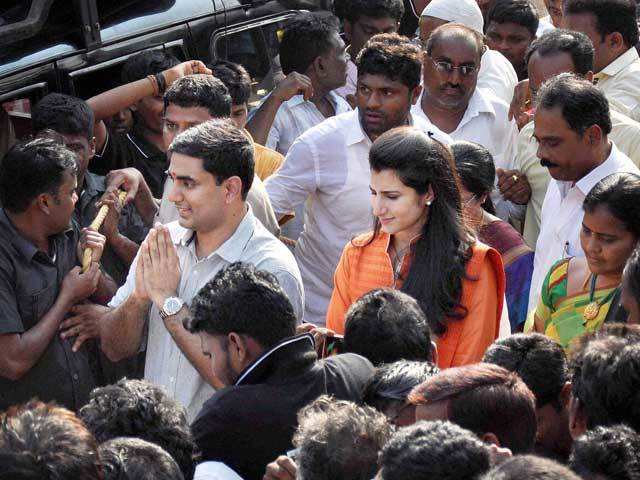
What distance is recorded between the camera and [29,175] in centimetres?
446

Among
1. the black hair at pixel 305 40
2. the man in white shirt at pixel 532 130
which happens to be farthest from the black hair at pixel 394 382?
the black hair at pixel 305 40

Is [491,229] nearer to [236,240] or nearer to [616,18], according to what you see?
[236,240]

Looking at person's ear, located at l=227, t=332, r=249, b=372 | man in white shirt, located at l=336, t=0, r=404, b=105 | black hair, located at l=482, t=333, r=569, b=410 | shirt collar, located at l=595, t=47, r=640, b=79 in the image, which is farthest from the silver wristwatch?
man in white shirt, located at l=336, t=0, r=404, b=105

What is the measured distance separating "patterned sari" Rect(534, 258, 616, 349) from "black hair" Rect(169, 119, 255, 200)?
1211 mm

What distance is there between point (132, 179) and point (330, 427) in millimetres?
2607

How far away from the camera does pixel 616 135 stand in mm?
5496

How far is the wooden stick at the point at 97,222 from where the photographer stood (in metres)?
4.59

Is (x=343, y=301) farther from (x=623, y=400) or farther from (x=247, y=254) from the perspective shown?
(x=623, y=400)

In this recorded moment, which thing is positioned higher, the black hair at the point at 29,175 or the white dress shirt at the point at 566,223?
the black hair at the point at 29,175

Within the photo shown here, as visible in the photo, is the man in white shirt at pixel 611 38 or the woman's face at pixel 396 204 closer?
the woman's face at pixel 396 204

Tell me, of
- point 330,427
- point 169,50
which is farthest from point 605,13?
point 330,427

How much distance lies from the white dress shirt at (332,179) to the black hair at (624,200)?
1.33 m

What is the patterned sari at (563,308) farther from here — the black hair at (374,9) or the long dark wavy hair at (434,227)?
the black hair at (374,9)

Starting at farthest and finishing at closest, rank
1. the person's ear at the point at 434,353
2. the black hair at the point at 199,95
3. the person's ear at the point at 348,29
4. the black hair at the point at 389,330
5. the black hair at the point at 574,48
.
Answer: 1. the person's ear at the point at 348,29
2. the black hair at the point at 574,48
3. the black hair at the point at 199,95
4. the person's ear at the point at 434,353
5. the black hair at the point at 389,330
